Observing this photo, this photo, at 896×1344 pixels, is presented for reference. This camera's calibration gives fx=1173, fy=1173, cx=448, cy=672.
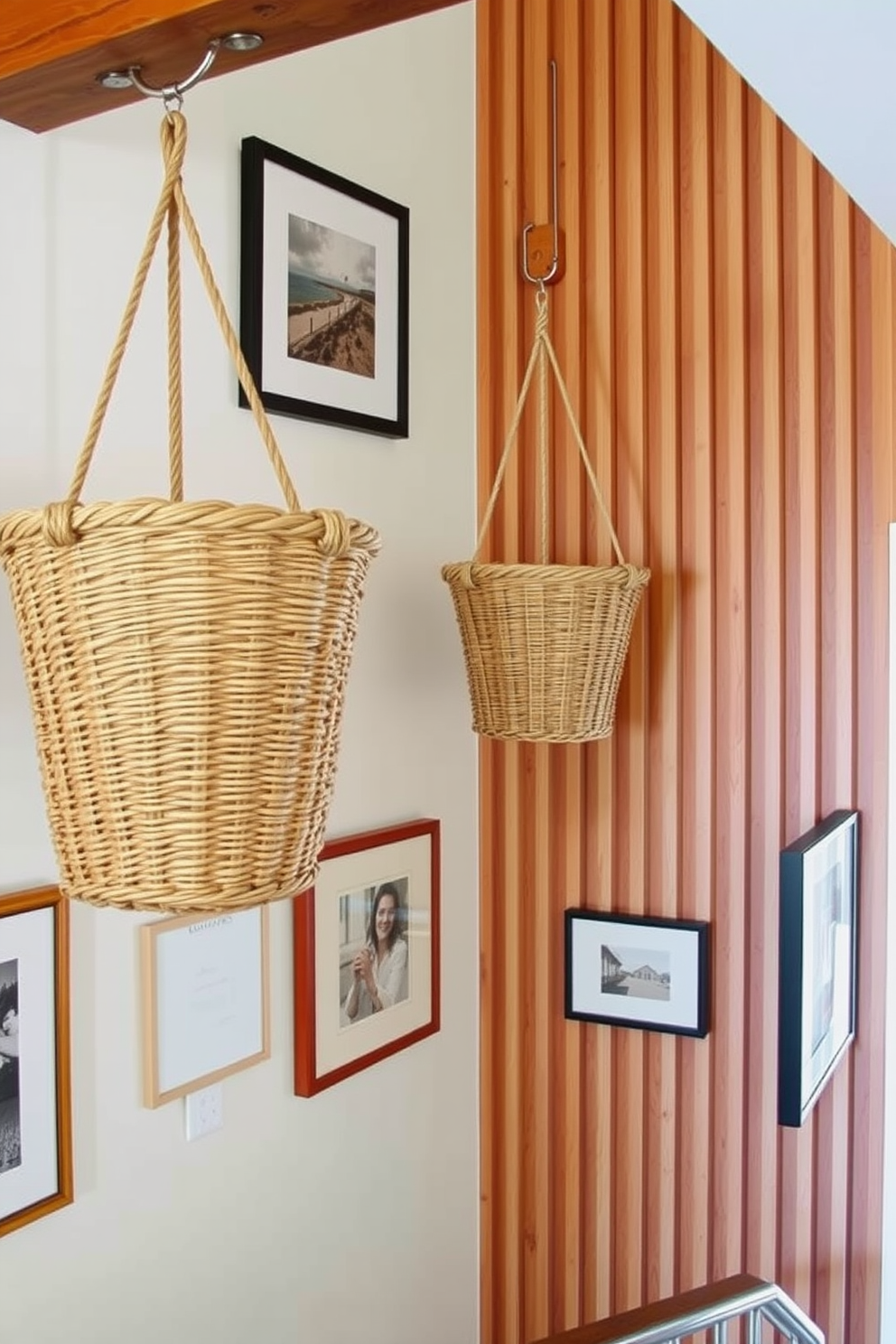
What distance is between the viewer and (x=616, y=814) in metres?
2.23

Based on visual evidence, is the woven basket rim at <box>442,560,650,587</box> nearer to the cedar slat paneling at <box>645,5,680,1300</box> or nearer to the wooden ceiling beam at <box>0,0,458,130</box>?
the cedar slat paneling at <box>645,5,680,1300</box>

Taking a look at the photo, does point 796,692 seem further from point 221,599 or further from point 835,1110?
point 221,599

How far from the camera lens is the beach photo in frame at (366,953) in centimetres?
185

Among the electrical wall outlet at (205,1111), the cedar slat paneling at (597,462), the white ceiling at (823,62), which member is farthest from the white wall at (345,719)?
the white ceiling at (823,62)

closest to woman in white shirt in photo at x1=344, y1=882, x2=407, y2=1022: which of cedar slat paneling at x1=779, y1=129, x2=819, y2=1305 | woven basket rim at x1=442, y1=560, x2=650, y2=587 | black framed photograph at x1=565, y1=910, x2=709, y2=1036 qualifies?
black framed photograph at x1=565, y1=910, x2=709, y2=1036

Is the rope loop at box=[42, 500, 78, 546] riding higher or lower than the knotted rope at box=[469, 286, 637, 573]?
lower

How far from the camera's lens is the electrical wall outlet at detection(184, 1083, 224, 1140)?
5.39 ft

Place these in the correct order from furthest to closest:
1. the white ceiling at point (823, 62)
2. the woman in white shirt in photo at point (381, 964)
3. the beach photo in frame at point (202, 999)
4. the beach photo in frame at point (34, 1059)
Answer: the woman in white shirt in photo at point (381, 964) < the beach photo in frame at point (202, 999) < the beach photo in frame at point (34, 1059) < the white ceiling at point (823, 62)

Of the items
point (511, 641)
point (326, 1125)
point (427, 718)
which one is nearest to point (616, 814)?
point (427, 718)

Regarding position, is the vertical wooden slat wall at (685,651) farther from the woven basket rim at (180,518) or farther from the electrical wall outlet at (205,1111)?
the woven basket rim at (180,518)

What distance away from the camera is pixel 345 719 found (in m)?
1.97

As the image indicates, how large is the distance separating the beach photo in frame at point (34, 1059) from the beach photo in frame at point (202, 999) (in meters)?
0.15

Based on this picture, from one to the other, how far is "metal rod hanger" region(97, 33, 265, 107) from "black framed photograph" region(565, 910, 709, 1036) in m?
1.59

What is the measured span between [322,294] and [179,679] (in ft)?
3.63
